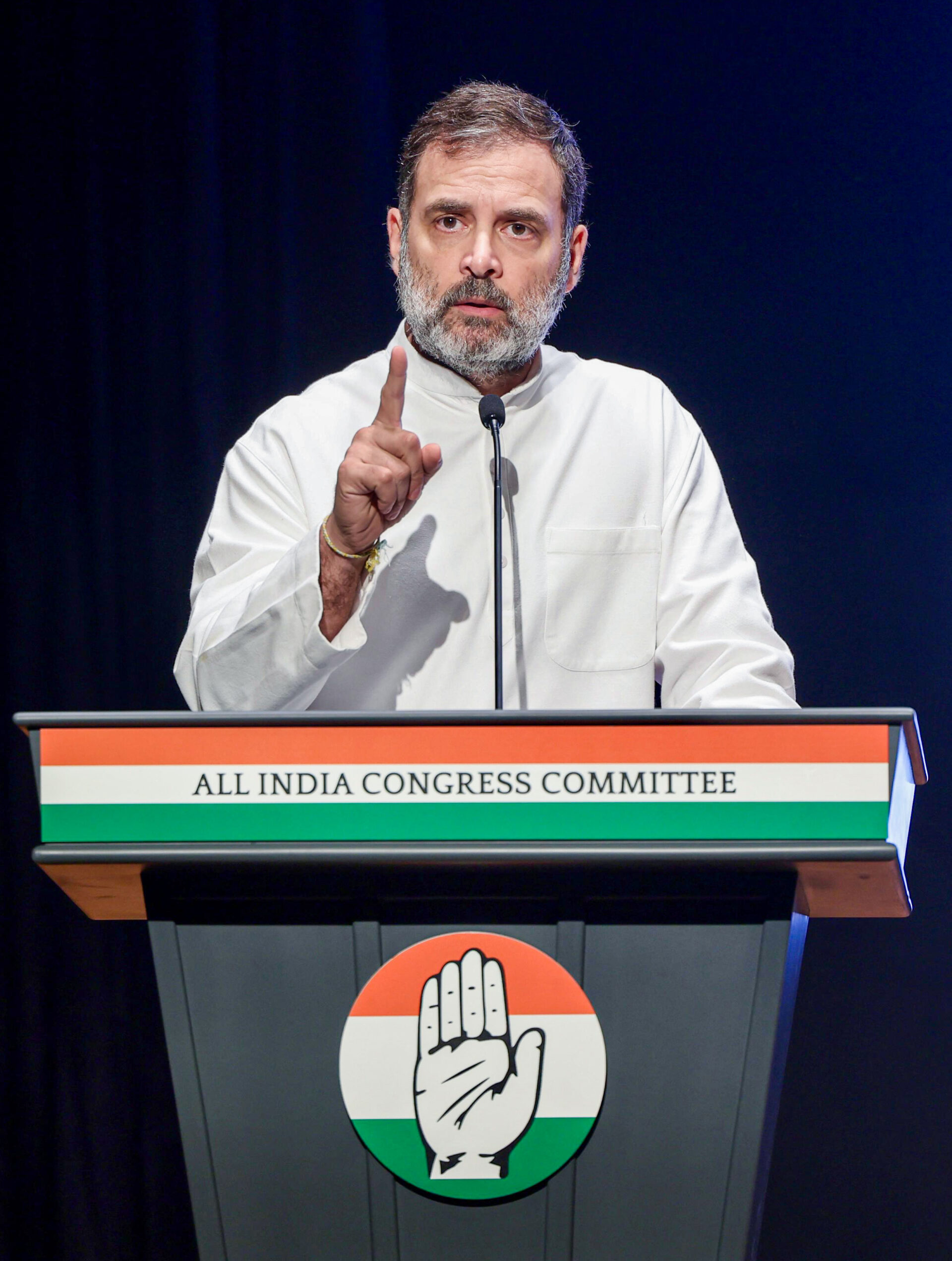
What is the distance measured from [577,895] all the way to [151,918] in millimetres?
263

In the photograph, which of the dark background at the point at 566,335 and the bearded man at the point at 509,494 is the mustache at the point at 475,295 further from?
the dark background at the point at 566,335

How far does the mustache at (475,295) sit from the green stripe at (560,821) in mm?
910

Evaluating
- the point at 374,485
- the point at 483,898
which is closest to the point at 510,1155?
the point at 483,898

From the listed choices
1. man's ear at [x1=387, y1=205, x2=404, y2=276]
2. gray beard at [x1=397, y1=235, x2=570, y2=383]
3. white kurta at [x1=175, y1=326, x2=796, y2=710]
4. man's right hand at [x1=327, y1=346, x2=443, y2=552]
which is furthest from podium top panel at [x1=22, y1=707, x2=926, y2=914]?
man's ear at [x1=387, y1=205, x2=404, y2=276]

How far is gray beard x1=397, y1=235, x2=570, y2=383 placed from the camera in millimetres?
1482

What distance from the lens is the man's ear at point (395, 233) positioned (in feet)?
5.21

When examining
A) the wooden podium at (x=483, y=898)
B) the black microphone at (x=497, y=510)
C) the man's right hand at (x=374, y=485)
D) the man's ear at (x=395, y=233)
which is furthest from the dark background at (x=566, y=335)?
the wooden podium at (x=483, y=898)

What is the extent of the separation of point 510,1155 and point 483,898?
149 mm

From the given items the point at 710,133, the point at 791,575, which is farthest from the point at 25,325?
the point at 791,575

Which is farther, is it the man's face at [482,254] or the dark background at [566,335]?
the dark background at [566,335]

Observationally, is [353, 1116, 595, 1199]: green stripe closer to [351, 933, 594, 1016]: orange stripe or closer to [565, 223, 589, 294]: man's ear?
[351, 933, 594, 1016]: orange stripe

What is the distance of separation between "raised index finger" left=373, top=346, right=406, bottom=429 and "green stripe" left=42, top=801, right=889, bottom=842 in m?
0.36

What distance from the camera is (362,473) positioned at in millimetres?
928

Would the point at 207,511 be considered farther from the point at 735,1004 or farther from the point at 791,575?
the point at 735,1004
